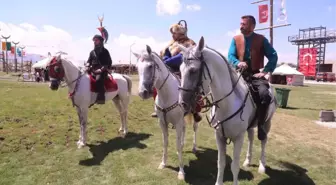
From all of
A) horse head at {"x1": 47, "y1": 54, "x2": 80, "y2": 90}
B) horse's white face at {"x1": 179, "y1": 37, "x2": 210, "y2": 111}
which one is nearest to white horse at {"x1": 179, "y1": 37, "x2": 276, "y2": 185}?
horse's white face at {"x1": 179, "y1": 37, "x2": 210, "y2": 111}

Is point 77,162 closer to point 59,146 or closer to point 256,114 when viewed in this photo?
point 59,146

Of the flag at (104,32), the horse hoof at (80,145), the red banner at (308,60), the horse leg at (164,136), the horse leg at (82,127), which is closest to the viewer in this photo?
the horse leg at (164,136)

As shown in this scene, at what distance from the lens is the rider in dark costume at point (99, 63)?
802 centimetres

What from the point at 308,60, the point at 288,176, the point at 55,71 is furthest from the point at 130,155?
the point at 308,60

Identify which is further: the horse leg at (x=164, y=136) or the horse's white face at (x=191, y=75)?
the horse leg at (x=164, y=136)

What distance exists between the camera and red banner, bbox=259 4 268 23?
18047mm

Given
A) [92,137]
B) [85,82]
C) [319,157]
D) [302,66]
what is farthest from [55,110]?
[302,66]

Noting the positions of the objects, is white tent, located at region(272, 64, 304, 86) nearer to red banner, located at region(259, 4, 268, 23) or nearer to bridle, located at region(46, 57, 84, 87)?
red banner, located at region(259, 4, 268, 23)

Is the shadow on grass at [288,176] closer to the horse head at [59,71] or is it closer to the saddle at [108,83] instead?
the saddle at [108,83]

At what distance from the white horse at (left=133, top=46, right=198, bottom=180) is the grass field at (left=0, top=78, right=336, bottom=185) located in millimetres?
1010

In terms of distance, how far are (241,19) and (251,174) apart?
3299mm

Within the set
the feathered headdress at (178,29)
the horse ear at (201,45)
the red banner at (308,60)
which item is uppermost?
the red banner at (308,60)

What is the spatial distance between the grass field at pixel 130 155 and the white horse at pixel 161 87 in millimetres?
1010

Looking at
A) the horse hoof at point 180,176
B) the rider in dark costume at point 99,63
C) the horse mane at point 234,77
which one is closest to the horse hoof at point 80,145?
the rider in dark costume at point 99,63
